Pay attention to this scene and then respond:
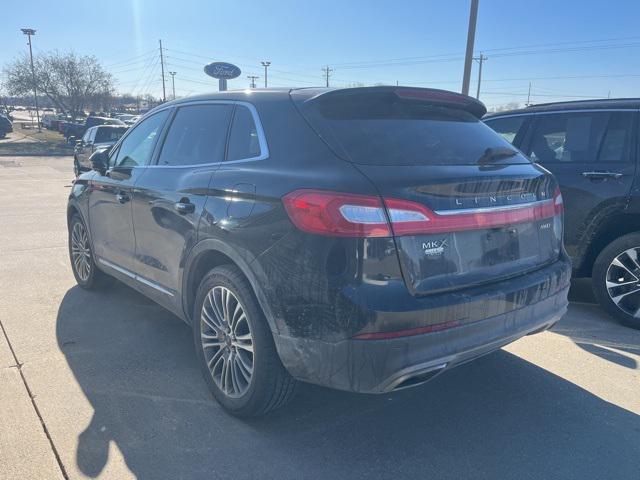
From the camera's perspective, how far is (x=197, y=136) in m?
3.47

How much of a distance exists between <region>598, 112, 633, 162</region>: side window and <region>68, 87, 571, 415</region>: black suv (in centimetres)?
176

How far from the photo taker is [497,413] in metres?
3.03

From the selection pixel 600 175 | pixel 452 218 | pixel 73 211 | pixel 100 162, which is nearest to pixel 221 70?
pixel 73 211

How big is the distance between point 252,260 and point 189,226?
73cm

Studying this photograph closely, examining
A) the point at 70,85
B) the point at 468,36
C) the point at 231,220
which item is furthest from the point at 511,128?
the point at 70,85

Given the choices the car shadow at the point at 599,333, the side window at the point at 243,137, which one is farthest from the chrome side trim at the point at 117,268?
the car shadow at the point at 599,333

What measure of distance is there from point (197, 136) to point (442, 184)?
1.82m

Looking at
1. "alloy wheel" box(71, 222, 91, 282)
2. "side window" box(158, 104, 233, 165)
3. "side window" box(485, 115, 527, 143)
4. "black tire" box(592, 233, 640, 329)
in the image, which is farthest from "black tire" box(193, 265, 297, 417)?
"side window" box(485, 115, 527, 143)

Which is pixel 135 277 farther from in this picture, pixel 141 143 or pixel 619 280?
pixel 619 280

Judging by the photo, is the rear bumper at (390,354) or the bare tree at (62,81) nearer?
the rear bumper at (390,354)

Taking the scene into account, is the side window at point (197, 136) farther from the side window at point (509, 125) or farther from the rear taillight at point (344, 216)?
the side window at point (509, 125)

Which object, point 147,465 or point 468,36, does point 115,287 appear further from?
point 468,36

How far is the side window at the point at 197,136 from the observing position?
3244 mm

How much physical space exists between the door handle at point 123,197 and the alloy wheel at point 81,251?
3.54ft
